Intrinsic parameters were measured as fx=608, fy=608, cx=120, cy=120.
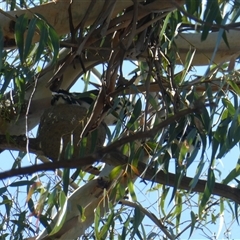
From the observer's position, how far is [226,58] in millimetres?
2129

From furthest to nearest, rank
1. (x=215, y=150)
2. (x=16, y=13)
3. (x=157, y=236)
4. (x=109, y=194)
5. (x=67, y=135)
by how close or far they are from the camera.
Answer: (x=157, y=236) < (x=109, y=194) < (x=67, y=135) < (x=215, y=150) < (x=16, y=13)

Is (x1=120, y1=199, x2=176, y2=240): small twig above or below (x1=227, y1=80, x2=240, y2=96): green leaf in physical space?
below

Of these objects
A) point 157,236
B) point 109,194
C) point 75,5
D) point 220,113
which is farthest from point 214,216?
point 75,5

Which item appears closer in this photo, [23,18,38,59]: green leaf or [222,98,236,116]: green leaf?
[23,18,38,59]: green leaf

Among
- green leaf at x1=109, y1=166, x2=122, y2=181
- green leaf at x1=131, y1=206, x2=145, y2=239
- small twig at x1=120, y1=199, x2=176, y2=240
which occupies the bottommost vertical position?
green leaf at x1=131, y1=206, x2=145, y2=239

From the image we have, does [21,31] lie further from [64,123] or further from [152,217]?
[152,217]

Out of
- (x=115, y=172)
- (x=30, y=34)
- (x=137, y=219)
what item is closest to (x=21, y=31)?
(x=30, y=34)

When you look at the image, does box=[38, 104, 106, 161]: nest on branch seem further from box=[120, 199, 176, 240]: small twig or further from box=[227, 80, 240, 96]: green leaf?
box=[227, 80, 240, 96]: green leaf

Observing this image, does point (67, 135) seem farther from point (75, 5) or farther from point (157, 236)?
point (157, 236)

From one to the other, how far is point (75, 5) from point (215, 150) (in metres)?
0.56

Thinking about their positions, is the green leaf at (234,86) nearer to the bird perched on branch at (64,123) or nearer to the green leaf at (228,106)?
the green leaf at (228,106)

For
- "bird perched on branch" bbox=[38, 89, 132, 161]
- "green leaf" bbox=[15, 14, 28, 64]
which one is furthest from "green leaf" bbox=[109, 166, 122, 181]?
"green leaf" bbox=[15, 14, 28, 64]

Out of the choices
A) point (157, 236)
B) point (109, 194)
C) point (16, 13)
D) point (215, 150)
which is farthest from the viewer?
point (157, 236)

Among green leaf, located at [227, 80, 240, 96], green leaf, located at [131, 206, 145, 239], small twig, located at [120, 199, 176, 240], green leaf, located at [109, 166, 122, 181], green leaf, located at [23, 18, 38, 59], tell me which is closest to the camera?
green leaf, located at [23, 18, 38, 59]
